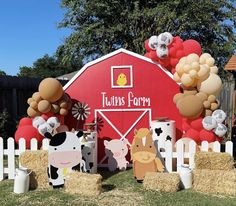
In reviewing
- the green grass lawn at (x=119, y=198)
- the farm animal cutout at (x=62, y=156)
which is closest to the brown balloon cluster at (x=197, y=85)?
the green grass lawn at (x=119, y=198)

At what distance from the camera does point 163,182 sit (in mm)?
6586

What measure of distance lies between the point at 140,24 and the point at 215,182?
15.9 metres

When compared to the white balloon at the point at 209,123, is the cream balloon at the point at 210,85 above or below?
above

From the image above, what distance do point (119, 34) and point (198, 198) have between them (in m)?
16.4

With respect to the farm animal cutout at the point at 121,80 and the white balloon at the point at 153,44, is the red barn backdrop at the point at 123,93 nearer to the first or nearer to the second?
the farm animal cutout at the point at 121,80

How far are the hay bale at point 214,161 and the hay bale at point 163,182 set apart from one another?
61 cm

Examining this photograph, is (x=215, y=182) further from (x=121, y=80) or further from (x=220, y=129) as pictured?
(x=121, y=80)

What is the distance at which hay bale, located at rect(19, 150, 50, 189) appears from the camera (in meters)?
7.03

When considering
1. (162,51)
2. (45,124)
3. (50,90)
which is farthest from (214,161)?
(50,90)

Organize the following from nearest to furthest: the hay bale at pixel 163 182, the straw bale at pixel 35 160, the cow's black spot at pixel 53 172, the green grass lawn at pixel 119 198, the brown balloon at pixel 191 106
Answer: the green grass lawn at pixel 119 198 < the hay bale at pixel 163 182 < the cow's black spot at pixel 53 172 < the straw bale at pixel 35 160 < the brown balloon at pixel 191 106

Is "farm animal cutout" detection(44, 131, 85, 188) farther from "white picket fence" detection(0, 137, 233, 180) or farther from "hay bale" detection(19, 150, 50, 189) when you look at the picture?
"white picket fence" detection(0, 137, 233, 180)

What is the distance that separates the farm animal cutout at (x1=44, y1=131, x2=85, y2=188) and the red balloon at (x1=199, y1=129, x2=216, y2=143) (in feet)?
8.25

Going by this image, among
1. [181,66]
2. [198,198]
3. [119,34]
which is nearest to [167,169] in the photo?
[198,198]

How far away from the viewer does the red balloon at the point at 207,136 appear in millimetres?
7836
